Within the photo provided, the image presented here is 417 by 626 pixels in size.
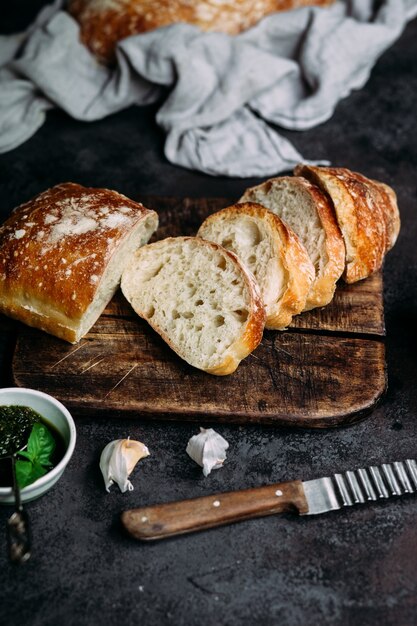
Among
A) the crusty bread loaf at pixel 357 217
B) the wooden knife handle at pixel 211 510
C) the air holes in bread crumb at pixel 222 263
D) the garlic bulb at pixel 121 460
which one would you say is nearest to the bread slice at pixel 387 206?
the crusty bread loaf at pixel 357 217

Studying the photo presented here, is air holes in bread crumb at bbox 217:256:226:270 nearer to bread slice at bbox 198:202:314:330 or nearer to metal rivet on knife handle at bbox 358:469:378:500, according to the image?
bread slice at bbox 198:202:314:330

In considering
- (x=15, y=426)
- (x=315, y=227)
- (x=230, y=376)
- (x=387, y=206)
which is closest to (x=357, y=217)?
(x=315, y=227)

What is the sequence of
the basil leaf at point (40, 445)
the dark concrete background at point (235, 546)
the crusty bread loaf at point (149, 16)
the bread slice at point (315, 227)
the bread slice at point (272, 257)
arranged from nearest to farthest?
the dark concrete background at point (235, 546) < the basil leaf at point (40, 445) < the bread slice at point (272, 257) < the bread slice at point (315, 227) < the crusty bread loaf at point (149, 16)

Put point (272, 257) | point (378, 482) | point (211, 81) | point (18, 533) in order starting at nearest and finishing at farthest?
point (18, 533) < point (378, 482) < point (272, 257) < point (211, 81)

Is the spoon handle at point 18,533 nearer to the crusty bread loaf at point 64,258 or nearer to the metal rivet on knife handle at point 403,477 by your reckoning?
the crusty bread loaf at point 64,258

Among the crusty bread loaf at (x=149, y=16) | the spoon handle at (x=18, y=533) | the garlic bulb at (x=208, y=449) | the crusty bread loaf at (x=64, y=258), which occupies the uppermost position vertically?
the crusty bread loaf at (x=149, y=16)

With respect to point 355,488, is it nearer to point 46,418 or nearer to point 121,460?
point 121,460
